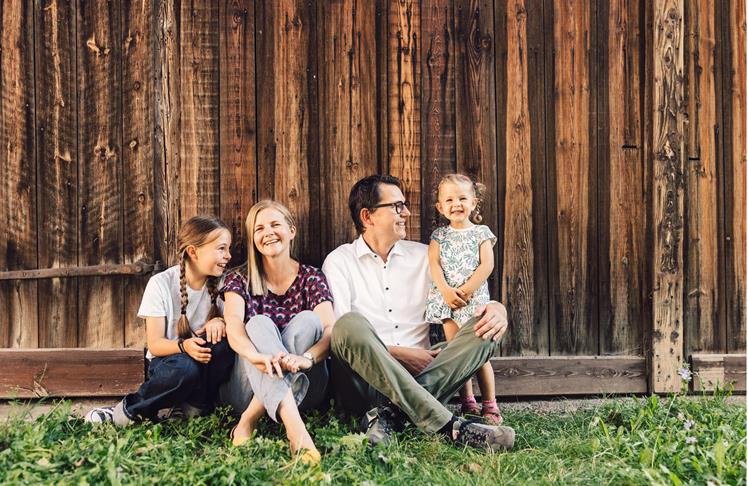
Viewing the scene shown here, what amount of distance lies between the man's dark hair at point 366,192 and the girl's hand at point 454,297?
0.63m

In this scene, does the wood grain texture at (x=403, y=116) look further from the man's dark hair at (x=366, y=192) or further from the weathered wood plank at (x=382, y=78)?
the man's dark hair at (x=366, y=192)

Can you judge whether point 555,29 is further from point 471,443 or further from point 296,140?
point 471,443

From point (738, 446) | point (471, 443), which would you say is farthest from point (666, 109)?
point (471, 443)

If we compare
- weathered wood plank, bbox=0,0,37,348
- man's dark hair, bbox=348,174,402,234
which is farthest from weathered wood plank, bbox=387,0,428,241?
weathered wood plank, bbox=0,0,37,348

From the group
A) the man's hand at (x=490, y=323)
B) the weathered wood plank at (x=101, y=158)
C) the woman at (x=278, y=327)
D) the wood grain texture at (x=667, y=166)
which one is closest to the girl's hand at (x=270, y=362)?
the woman at (x=278, y=327)

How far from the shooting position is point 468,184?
12.0 feet

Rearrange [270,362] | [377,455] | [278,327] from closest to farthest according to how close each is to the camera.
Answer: [377,455]
[270,362]
[278,327]

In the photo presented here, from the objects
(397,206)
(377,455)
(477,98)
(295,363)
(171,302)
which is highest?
(477,98)

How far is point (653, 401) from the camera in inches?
133

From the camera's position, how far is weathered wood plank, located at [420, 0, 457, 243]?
3.99 metres

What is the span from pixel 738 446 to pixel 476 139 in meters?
2.15

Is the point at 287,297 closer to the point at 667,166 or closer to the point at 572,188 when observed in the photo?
the point at 572,188

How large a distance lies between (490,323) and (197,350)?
144 centimetres

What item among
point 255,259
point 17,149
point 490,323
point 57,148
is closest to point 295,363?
point 255,259
